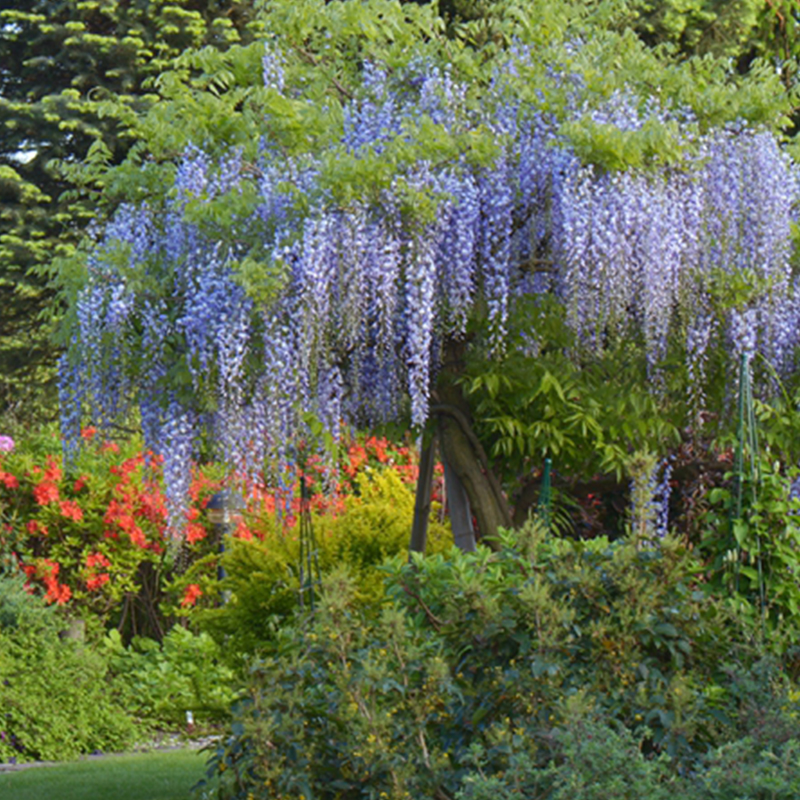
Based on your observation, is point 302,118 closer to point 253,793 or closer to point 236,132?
point 236,132

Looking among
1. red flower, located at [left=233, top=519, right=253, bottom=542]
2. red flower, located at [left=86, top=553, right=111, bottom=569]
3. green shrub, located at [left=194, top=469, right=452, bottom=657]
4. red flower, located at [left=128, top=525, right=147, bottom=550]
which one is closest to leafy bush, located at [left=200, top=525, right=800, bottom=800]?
green shrub, located at [left=194, top=469, right=452, bottom=657]

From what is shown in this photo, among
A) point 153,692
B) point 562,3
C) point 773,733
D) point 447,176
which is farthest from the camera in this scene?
point 153,692

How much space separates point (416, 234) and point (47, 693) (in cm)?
458

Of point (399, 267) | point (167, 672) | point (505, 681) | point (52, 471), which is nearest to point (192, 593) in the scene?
point (167, 672)

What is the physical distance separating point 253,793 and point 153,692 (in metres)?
Answer: 5.89

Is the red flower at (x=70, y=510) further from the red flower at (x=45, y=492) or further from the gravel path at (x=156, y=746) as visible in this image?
the gravel path at (x=156, y=746)

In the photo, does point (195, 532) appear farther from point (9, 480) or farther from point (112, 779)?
point (112, 779)

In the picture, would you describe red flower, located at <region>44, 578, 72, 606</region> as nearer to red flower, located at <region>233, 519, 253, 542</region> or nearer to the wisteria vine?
red flower, located at <region>233, 519, 253, 542</region>

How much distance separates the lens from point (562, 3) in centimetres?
634

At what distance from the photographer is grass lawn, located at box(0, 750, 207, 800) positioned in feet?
22.5

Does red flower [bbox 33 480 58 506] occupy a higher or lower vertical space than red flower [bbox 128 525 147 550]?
higher

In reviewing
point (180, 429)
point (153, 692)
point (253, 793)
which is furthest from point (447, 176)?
point (153, 692)

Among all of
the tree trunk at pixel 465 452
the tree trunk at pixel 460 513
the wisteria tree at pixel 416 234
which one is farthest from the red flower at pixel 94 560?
the tree trunk at pixel 465 452

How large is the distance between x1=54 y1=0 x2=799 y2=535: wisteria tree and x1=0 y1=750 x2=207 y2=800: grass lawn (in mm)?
1629
